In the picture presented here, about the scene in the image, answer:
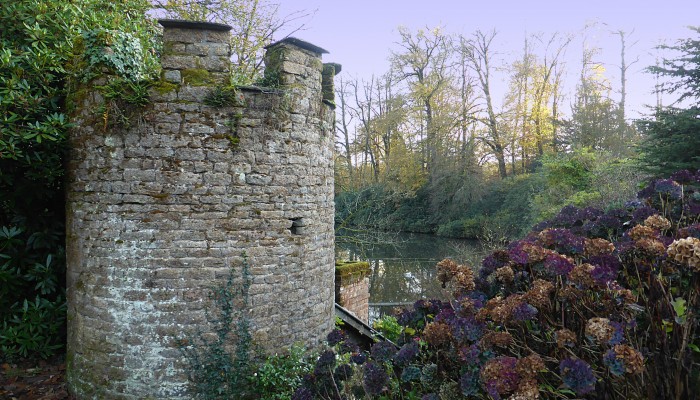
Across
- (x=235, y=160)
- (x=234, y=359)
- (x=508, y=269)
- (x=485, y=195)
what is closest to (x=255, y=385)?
Answer: (x=234, y=359)

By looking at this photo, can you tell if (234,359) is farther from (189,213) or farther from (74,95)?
(74,95)

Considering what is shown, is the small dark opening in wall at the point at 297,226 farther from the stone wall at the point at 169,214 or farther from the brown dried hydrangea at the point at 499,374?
the brown dried hydrangea at the point at 499,374

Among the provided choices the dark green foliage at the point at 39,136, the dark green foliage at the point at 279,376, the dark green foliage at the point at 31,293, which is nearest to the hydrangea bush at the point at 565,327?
the dark green foliage at the point at 279,376

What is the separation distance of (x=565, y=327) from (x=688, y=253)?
0.83m

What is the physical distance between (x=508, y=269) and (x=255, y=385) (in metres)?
3.05

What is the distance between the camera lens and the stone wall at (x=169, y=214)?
13.8 ft

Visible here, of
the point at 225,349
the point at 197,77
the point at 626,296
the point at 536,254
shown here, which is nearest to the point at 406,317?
the point at 536,254

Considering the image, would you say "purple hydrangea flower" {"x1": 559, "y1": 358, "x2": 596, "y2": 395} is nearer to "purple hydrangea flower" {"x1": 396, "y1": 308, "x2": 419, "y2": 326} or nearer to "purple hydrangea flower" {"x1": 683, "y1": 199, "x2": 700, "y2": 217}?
"purple hydrangea flower" {"x1": 396, "y1": 308, "x2": 419, "y2": 326}

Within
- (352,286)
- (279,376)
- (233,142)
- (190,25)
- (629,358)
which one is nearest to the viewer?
(629,358)

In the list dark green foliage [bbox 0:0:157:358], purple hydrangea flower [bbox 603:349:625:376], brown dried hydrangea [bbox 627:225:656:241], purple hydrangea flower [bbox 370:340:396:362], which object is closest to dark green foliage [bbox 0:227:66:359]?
dark green foliage [bbox 0:0:157:358]

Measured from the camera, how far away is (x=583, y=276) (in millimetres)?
2201

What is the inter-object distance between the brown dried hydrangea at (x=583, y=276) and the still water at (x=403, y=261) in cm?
999

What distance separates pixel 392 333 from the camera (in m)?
8.13

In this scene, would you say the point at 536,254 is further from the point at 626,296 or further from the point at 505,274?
the point at 626,296
